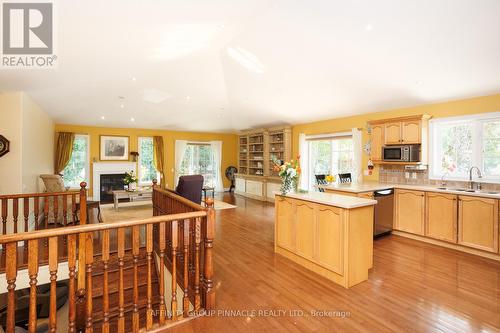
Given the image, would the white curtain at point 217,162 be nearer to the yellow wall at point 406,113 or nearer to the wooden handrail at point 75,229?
the yellow wall at point 406,113

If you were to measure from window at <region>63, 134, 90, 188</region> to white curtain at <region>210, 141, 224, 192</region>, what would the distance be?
14.7ft

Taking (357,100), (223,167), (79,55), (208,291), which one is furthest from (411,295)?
(223,167)

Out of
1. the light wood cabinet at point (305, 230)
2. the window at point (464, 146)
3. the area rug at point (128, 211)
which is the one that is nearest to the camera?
the light wood cabinet at point (305, 230)

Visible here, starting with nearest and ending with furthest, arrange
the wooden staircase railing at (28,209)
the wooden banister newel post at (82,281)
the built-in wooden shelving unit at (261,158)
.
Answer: the wooden banister newel post at (82,281), the wooden staircase railing at (28,209), the built-in wooden shelving unit at (261,158)

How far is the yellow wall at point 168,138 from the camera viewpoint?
843 cm

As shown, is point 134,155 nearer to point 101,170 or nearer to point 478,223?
point 101,170

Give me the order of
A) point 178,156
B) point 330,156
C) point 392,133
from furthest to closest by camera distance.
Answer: point 178,156, point 330,156, point 392,133

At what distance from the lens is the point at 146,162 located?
9.41 metres

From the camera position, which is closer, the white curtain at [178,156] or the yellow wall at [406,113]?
the yellow wall at [406,113]

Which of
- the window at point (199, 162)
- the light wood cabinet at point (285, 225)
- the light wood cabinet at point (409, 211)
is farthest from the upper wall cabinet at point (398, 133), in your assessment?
the window at point (199, 162)

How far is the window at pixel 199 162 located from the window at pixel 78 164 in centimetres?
320

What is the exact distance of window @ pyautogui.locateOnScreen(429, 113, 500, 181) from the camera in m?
4.21

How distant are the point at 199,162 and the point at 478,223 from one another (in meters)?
8.81

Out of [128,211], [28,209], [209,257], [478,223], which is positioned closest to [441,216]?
[478,223]
